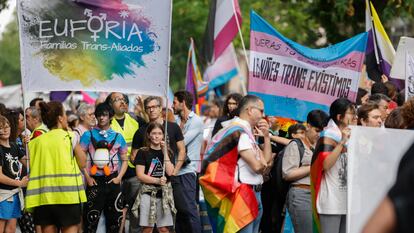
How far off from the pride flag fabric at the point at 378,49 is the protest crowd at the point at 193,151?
0.06 meters

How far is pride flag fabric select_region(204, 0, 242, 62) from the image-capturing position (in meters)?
14.4

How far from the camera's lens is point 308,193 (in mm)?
9797

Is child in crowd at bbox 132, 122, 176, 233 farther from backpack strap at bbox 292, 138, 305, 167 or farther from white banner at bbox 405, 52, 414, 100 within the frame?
white banner at bbox 405, 52, 414, 100

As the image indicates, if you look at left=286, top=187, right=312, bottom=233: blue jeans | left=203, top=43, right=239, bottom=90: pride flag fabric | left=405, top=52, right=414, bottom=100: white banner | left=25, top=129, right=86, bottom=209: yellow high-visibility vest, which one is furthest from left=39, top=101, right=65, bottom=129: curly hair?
left=203, top=43, right=239, bottom=90: pride flag fabric

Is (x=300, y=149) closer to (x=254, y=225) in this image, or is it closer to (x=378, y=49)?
(x=254, y=225)

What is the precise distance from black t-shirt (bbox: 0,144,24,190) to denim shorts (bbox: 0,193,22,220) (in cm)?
16

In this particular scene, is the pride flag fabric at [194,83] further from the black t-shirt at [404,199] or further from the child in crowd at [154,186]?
the black t-shirt at [404,199]

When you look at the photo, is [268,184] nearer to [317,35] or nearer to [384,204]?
[384,204]

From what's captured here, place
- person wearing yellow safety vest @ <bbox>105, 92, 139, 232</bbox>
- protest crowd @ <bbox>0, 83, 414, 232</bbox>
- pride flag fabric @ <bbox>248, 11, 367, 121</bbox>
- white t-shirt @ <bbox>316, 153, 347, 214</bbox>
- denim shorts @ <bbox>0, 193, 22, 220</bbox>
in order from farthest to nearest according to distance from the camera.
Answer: person wearing yellow safety vest @ <bbox>105, 92, 139, 232</bbox> → pride flag fabric @ <bbox>248, 11, 367, 121</bbox> → denim shorts @ <bbox>0, 193, 22, 220</bbox> → protest crowd @ <bbox>0, 83, 414, 232</bbox> → white t-shirt @ <bbox>316, 153, 347, 214</bbox>

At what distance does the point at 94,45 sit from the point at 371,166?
4.51 meters

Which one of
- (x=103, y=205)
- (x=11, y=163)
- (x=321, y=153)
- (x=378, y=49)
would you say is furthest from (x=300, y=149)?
(x=378, y=49)

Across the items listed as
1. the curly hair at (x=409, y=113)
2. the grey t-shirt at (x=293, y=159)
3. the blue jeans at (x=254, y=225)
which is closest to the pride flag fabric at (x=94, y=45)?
the grey t-shirt at (x=293, y=159)

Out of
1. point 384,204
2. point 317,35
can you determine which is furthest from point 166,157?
point 317,35

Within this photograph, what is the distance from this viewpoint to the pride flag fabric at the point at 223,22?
47.1 feet
